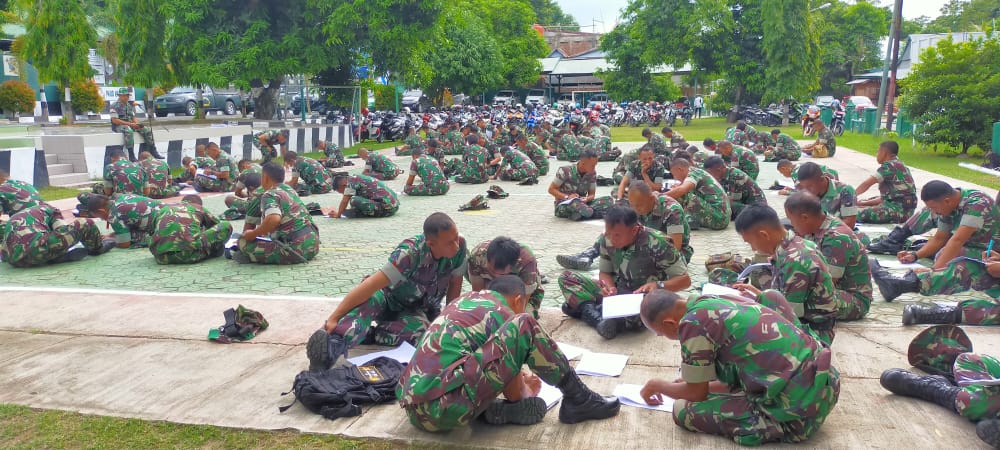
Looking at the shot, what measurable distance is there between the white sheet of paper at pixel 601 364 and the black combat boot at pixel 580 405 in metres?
0.75

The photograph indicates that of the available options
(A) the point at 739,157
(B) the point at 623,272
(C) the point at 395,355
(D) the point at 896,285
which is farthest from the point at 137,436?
(A) the point at 739,157

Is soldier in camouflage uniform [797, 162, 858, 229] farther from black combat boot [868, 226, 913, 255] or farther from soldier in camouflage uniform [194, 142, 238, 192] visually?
soldier in camouflage uniform [194, 142, 238, 192]

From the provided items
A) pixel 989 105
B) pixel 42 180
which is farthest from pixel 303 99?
pixel 989 105

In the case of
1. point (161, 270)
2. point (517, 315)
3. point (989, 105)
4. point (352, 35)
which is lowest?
point (161, 270)

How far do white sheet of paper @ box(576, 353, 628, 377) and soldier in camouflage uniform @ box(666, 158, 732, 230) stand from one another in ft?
15.1

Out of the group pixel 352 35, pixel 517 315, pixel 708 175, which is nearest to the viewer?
pixel 517 315

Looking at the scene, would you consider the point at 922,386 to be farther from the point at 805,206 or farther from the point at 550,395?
the point at 550,395

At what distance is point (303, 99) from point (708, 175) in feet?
57.3

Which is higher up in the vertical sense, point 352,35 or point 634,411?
point 352,35

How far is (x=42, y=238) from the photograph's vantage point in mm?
7805

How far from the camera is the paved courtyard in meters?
3.80

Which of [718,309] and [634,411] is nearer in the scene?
[718,309]

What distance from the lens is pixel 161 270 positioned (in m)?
7.75

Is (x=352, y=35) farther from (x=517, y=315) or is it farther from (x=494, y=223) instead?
(x=517, y=315)
